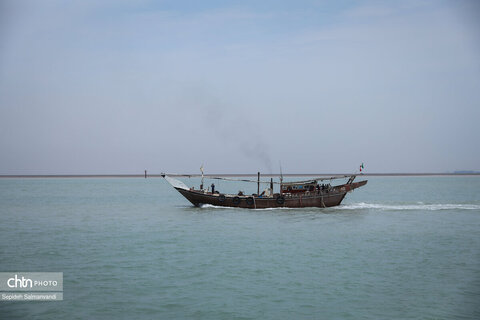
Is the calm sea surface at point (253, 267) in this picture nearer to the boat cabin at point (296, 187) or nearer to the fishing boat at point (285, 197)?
the fishing boat at point (285, 197)

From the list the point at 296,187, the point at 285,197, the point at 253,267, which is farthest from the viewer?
the point at 296,187

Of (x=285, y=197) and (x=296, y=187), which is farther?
(x=296, y=187)

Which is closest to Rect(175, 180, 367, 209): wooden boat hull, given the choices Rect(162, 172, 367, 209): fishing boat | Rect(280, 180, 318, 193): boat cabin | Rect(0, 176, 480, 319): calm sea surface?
→ Rect(162, 172, 367, 209): fishing boat

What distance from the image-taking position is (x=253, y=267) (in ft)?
71.8

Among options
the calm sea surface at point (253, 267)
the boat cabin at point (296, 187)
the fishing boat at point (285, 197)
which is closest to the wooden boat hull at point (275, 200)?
the fishing boat at point (285, 197)

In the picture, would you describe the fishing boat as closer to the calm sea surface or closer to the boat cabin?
the boat cabin

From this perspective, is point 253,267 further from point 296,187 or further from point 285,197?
point 296,187

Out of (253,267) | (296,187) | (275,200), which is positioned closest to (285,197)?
(275,200)

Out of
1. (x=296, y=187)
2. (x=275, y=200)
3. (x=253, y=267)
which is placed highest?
(x=296, y=187)

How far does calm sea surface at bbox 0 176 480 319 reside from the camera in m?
→ 15.9

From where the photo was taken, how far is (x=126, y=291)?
17.9 meters

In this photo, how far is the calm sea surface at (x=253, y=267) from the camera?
15.9 meters

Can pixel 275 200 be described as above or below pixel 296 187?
below

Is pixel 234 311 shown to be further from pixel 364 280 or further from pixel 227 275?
pixel 364 280
